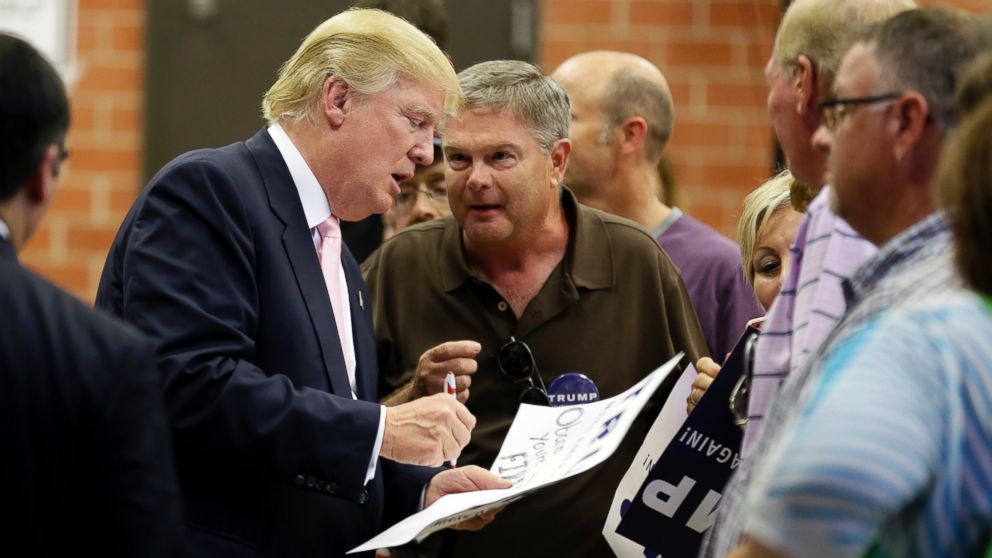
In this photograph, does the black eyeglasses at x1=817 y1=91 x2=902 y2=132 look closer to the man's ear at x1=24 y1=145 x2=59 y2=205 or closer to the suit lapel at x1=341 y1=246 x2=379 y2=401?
the man's ear at x1=24 y1=145 x2=59 y2=205

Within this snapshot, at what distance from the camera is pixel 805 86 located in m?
2.06

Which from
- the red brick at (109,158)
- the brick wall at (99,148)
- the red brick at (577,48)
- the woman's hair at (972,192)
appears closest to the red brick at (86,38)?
the brick wall at (99,148)

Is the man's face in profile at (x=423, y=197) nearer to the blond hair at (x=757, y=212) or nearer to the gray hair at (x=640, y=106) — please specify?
the gray hair at (x=640, y=106)

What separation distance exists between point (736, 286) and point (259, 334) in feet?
4.71

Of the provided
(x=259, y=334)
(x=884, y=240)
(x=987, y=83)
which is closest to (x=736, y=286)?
(x=259, y=334)

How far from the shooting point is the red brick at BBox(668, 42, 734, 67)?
5230 mm

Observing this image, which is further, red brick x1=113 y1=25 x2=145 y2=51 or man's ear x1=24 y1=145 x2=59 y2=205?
red brick x1=113 y1=25 x2=145 y2=51

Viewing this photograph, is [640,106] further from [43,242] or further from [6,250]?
[6,250]

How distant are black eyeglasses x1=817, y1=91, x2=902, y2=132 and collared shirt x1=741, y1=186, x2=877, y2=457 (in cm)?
13

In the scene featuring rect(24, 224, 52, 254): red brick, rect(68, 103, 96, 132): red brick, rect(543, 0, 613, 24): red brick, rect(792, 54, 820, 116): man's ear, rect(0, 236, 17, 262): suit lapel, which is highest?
rect(792, 54, 820, 116): man's ear

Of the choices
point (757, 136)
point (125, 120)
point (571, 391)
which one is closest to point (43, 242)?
point (125, 120)

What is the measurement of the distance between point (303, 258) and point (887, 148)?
119 centimetres

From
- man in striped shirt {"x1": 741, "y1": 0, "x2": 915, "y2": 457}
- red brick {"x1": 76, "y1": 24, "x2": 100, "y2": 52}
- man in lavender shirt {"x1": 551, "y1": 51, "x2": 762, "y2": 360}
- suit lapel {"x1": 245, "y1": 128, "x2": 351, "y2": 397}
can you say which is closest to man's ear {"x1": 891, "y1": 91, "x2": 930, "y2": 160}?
man in striped shirt {"x1": 741, "y1": 0, "x2": 915, "y2": 457}

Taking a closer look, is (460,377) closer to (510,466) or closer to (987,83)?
(510,466)
